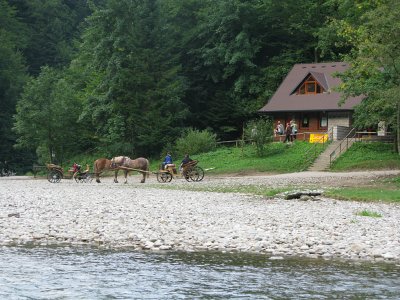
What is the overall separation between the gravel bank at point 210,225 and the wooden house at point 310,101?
101ft

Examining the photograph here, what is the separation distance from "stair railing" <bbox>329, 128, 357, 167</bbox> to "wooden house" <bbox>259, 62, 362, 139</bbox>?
2522 mm

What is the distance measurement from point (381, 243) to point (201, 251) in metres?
4.02

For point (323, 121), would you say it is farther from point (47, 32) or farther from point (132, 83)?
point (47, 32)

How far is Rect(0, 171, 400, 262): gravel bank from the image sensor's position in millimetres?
13570

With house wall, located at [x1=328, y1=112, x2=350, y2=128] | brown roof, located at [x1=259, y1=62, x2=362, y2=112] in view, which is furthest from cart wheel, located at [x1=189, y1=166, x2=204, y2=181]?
house wall, located at [x1=328, y1=112, x2=350, y2=128]

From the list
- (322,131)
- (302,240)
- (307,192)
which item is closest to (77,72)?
(322,131)

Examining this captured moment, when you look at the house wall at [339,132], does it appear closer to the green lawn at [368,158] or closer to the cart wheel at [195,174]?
the green lawn at [368,158]

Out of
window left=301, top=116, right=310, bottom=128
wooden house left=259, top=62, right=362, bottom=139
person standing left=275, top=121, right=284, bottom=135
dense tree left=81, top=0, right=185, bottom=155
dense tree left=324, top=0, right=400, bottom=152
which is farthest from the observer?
window left=301, top=116, right=310, bottom=128

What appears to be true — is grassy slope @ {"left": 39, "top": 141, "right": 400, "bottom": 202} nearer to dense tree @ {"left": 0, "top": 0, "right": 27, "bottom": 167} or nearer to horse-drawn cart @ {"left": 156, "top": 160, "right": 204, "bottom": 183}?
horse-drawn cart @ {"left": 156, "top": 160, "right": 204, "bottom": 183}

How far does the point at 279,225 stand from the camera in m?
16.3

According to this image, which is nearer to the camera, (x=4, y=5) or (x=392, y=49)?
(x=392, y=49)

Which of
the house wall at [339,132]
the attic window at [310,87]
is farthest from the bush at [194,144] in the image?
the attic window at [310,87]

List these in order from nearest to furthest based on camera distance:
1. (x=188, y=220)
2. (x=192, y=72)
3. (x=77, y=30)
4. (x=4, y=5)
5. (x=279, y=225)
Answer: (x=279, y=225), (x=188, y=220), (x=192, y=72), (x=4, y=5), (x=77, y=30)

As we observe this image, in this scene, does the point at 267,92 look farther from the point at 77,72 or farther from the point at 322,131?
the point at 77,72
